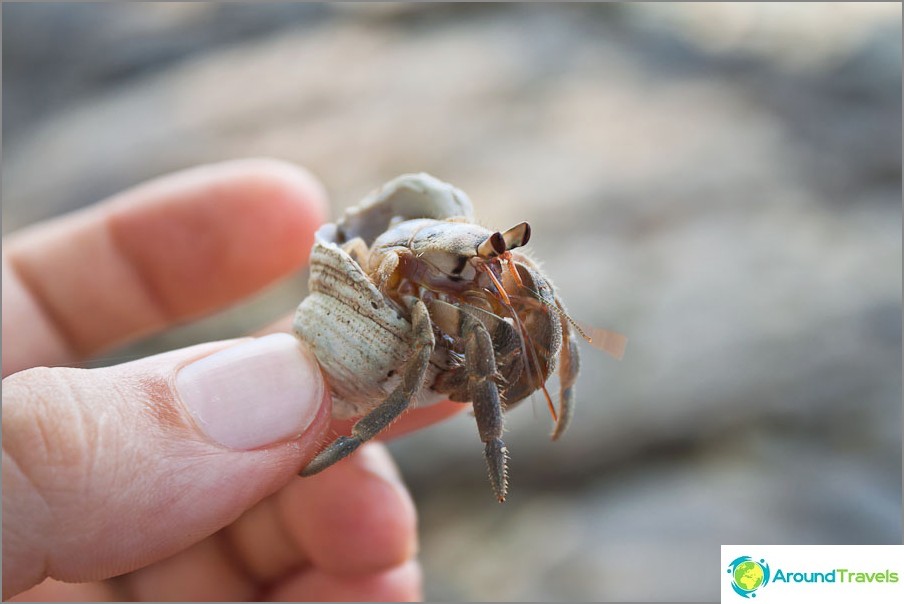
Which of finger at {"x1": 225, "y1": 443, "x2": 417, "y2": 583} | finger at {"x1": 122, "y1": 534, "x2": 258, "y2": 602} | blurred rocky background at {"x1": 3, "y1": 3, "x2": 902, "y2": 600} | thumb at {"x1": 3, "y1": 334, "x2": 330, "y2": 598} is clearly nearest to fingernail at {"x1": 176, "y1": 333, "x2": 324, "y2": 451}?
thumb at {"x1": 3, "y1": 334, "x2": 330, "y2": 598}

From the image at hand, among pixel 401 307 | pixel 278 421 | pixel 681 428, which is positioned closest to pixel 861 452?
pixel 681 428

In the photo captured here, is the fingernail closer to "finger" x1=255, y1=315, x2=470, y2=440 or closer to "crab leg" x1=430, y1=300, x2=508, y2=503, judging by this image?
"crab leg" x1=430, y1=300, x2=508, y2=503

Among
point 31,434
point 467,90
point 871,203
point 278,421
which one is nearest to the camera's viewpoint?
point 31,434

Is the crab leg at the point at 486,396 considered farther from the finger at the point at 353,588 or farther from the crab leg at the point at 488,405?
the finger at the point at 353,588

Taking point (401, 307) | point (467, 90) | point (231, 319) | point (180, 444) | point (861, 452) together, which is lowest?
point (861, 452)

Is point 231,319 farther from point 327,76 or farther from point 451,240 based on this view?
point 451,240

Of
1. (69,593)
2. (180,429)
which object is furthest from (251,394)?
(69,593)

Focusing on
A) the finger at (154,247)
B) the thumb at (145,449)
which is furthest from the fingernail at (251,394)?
the finger at (154,247)

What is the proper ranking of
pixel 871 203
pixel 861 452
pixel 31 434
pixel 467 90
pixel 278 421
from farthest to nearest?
1. pixel 467 90
2. pixel 871 203
3. pixel 861 452
4. pixel 278 421
5. pixel 31 434

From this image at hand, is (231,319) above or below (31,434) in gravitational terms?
below
